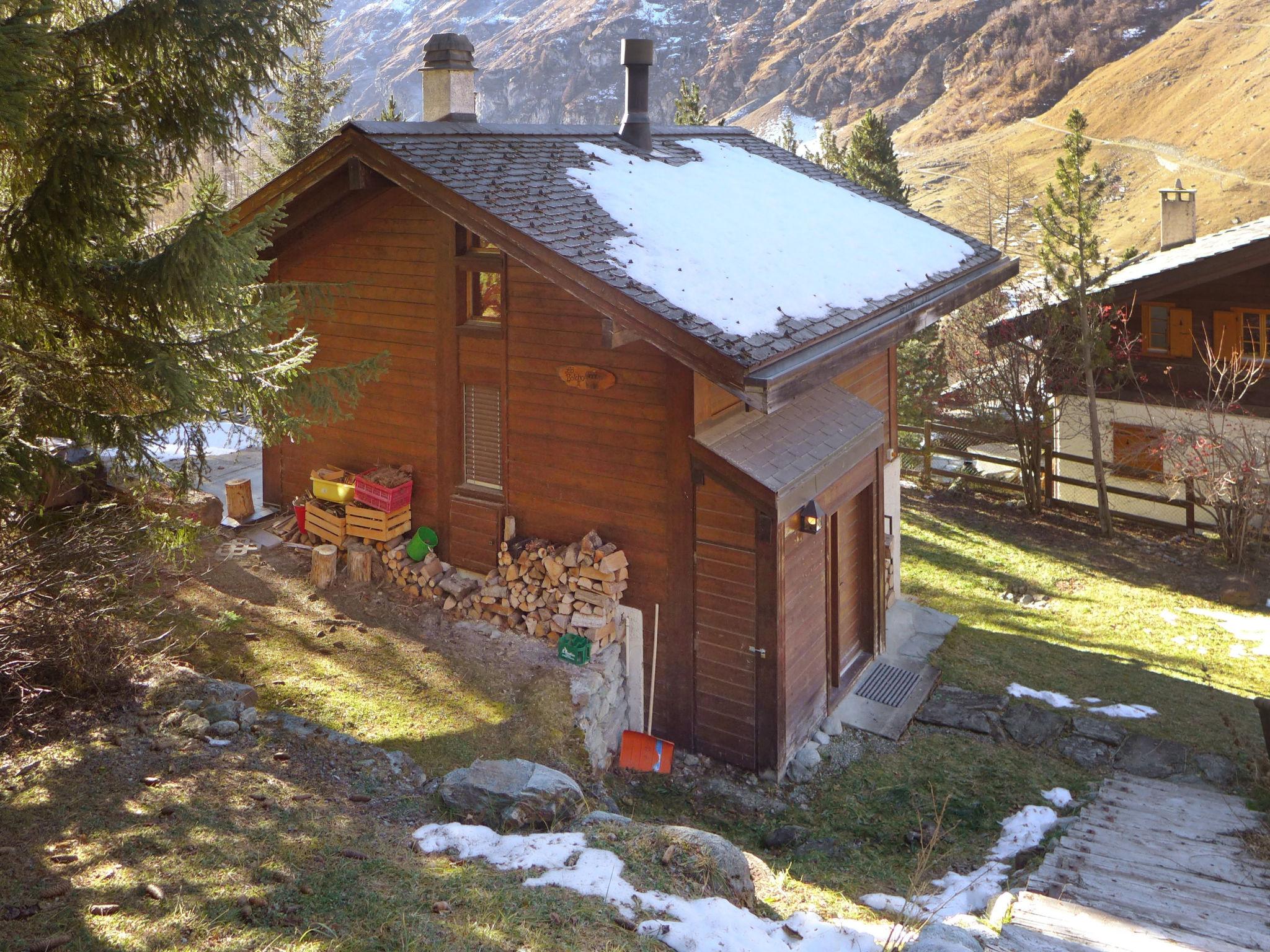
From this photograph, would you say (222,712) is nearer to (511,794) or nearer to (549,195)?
(511,794)

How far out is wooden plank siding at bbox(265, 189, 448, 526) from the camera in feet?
34.0

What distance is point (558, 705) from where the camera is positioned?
29.2 ft

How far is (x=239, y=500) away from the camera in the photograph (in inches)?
476

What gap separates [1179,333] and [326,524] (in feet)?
56.5

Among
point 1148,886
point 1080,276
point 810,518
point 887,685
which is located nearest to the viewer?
point 1148,886

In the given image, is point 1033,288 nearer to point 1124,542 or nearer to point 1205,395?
point 1205,395

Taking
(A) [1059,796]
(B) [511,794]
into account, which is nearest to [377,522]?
(B) [511,794]

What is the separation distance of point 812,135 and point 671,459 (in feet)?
325

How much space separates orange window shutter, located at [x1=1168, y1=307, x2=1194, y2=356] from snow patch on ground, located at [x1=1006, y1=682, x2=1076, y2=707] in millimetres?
11762

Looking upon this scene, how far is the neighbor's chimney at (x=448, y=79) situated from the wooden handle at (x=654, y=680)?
20.0ft

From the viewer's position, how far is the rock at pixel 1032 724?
10.3 meters

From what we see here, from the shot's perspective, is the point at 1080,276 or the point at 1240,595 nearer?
the point at 1240,595

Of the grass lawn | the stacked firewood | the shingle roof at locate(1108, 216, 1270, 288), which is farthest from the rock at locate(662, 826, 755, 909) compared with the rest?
the shingle roof at locate(1108, 216, 1270, 288)

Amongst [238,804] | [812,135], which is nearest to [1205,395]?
[238,804]
